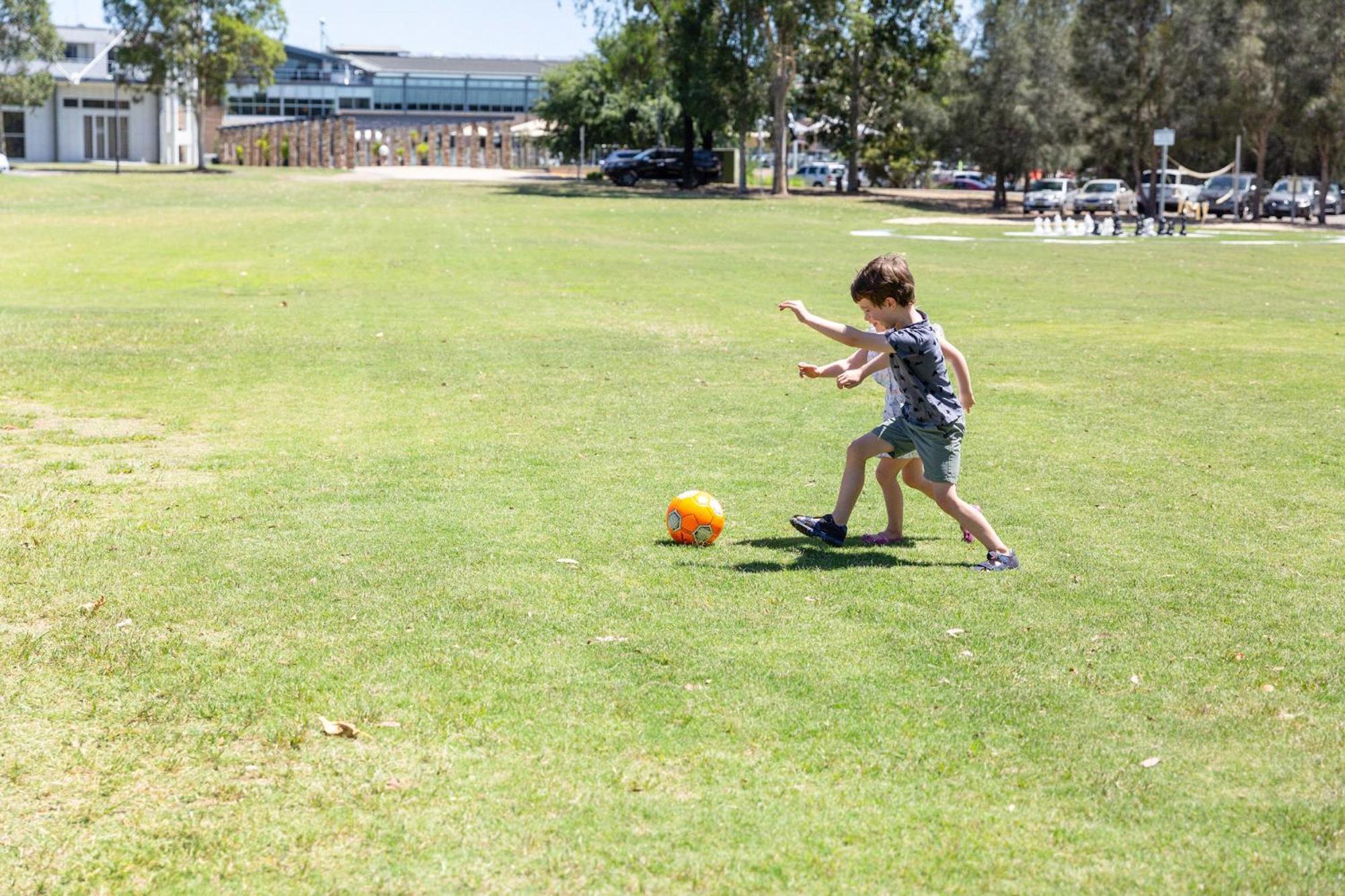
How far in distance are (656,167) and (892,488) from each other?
61.6m

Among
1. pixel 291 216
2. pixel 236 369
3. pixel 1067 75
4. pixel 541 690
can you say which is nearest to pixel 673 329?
pixel 236 369

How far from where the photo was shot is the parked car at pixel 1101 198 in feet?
188

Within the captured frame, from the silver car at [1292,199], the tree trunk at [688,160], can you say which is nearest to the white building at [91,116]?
the tree trunk at [688,160]

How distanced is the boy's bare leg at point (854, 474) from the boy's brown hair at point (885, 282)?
774mm

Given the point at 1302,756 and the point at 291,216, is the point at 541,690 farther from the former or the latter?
the point at 291,216

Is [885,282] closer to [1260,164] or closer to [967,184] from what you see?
[1260,164]

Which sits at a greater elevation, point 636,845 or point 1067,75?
point 1067,75

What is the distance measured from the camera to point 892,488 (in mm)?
7352

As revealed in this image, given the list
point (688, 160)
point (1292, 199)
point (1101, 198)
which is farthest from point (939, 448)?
point (688, 160)

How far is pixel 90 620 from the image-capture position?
5836 mm

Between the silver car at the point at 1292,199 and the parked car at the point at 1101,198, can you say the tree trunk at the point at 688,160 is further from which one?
the silver car at the point at 1292,199

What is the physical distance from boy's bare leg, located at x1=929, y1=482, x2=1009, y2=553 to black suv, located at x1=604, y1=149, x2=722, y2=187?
61.2 metres

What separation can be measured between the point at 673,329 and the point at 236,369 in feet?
17.0

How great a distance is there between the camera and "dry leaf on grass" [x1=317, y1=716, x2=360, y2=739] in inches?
185
